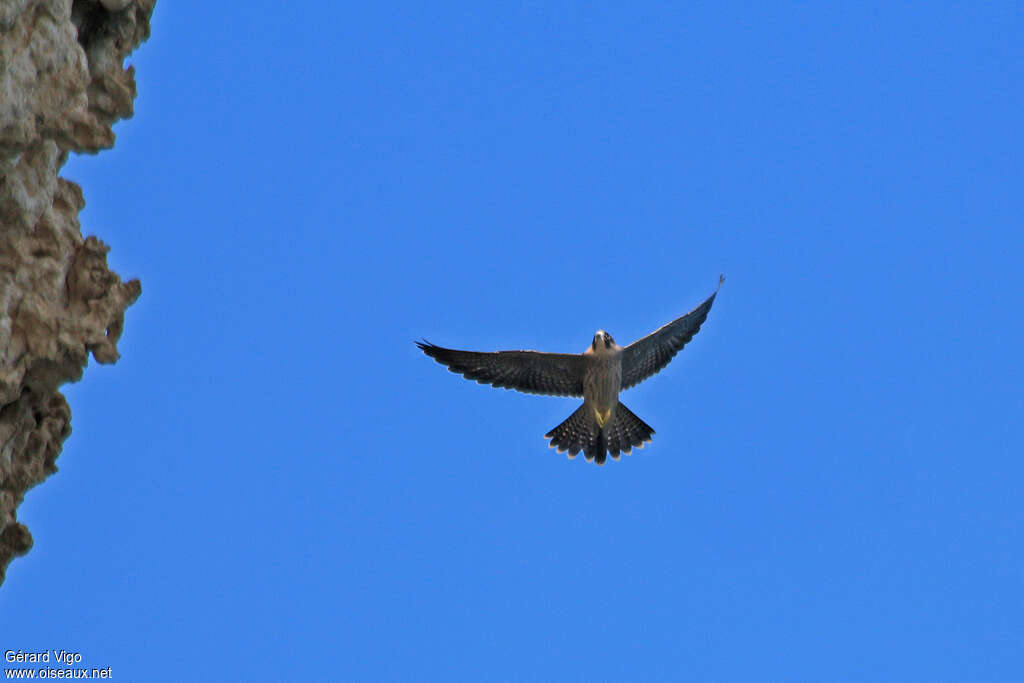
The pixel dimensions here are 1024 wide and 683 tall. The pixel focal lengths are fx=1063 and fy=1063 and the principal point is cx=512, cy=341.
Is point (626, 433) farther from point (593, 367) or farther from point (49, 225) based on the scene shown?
point (49, 225)

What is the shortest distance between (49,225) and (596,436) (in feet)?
26.3

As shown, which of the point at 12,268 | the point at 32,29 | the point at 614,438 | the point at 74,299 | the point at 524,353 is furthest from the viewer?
the point at 614,438

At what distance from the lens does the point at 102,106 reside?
29.1 ft

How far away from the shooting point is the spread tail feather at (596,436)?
14453 millimetres

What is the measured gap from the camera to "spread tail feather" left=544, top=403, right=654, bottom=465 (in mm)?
14453

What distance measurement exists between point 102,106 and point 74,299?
1.63m

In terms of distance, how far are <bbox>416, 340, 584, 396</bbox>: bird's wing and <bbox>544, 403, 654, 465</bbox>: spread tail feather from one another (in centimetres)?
64

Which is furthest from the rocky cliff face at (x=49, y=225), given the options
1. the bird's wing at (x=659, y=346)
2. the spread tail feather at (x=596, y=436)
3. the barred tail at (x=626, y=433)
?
the barred tail at (x=626, y=433)

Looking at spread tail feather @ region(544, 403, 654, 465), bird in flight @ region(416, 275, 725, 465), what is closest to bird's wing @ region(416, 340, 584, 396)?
bird in flight @ region(416, 275, 725, 465)

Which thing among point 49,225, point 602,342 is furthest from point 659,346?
point 49,225

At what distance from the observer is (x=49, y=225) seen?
8656 millimetres

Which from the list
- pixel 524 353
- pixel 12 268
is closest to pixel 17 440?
pixel 12 268

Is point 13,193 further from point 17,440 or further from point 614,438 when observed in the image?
point 614,438

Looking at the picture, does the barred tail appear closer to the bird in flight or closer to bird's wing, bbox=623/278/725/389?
the bird in flight
